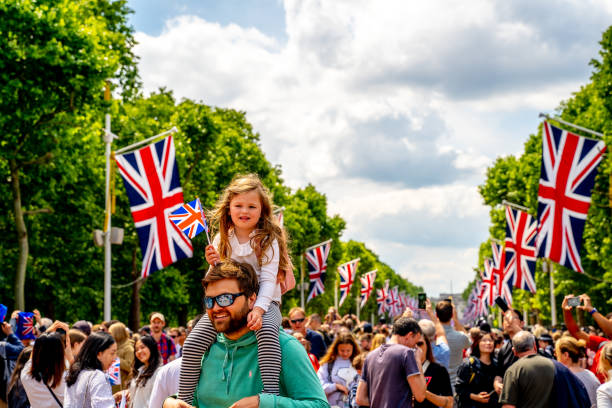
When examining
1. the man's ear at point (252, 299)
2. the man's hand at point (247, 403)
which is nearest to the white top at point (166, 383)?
the man's ear at point (252, 299)

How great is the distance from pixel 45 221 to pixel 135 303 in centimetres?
792

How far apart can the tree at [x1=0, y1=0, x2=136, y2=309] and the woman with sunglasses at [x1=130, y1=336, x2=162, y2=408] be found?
1527 centimetres

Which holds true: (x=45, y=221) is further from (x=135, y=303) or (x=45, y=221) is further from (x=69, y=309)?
(x=135, y=303)

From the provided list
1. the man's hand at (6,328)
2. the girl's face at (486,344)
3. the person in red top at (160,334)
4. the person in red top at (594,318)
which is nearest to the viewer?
the person in red top at (594,318)

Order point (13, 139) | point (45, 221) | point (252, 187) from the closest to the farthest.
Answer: point (252, 187) → point (13, 139) → point (45, 221)

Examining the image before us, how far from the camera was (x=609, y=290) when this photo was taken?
123 feet

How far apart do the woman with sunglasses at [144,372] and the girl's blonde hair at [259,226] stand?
3.36 meters

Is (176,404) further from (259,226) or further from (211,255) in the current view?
(259,226)

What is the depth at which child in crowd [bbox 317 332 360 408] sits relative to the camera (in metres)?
10.7

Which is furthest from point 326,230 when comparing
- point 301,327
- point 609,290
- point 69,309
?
point 301,327

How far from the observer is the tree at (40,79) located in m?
21.1

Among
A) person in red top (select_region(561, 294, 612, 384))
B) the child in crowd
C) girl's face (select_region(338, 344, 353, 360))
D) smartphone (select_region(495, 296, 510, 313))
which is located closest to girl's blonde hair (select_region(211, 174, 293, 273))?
person in red top (select_region(561, 294, 612, 384))

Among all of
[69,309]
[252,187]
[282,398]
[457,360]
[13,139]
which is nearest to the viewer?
[282,398]

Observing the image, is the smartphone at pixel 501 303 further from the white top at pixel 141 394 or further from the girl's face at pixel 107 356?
the girl's face at pixel 107 356
